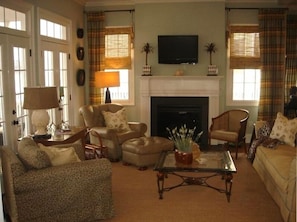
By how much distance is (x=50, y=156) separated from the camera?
11.2 feet

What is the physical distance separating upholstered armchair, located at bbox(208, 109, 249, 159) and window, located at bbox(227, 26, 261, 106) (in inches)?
21.5

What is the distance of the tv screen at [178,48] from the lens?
6785 mm

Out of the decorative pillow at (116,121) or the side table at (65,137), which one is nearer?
the side table at (65,137)

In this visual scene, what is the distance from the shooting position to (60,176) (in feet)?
10.5

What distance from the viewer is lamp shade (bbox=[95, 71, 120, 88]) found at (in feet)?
21.9

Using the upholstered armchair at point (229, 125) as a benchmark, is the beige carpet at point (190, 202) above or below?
below

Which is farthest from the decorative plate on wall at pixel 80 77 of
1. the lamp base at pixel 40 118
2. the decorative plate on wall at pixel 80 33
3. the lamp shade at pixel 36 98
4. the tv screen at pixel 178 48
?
the lamp shade at pixel 36 98

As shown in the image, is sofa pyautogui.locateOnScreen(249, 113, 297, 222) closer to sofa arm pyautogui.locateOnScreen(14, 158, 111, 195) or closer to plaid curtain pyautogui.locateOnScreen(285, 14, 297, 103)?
sofa arm pyautogui.locateOnScreen(14, 158, 111, 195)

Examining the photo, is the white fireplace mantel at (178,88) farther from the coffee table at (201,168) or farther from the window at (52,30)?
the coffee table at (201,168)

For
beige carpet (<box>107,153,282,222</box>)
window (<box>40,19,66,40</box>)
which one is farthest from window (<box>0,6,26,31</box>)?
beige carpet (<box>107,153,282,222</box>)

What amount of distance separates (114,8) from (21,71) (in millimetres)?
3067

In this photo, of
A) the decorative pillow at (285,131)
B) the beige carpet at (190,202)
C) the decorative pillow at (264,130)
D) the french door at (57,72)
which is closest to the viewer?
the beige carpet at (190,202)

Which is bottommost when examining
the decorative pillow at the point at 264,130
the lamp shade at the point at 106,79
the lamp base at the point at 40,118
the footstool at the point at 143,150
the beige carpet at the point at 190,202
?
the beige carpet at the point at 190,202

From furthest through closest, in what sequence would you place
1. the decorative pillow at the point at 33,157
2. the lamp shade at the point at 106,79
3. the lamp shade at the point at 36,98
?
the lamp shade at the point at 106,79 → the lamp shade at the point at 36,98 → the decorative pillow at the point at 33,157
